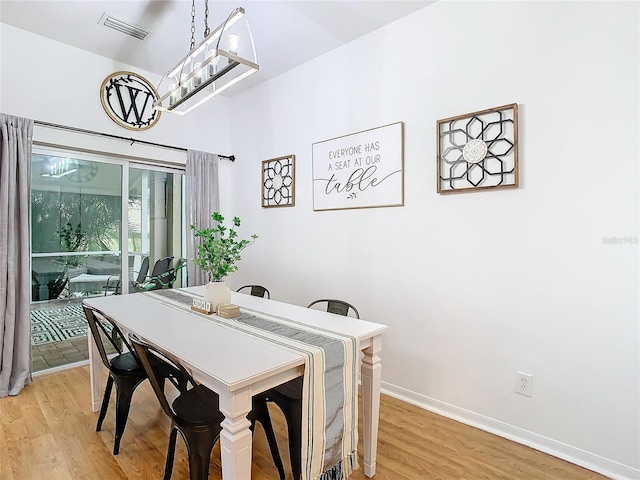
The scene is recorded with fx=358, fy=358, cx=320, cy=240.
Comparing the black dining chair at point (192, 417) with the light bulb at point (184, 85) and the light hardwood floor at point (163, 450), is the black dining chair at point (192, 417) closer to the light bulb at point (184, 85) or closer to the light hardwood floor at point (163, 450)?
the light hardwood floor at point (163, 450)

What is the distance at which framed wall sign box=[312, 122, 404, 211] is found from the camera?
277 cm

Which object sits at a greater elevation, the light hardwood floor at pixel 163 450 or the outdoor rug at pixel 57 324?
the outdoor rug at pixel 57 324

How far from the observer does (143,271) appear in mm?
3807

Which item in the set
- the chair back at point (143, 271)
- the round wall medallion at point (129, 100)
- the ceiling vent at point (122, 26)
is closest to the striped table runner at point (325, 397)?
the chair back at point (143, 271)

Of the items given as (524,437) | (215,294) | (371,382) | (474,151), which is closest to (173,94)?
(215,294)

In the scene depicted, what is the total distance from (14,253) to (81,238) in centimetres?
57

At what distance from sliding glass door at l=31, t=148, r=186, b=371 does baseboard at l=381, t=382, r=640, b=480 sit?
8.43ft

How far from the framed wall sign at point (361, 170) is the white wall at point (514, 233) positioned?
80 mm

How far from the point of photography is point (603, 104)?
1.91 metres

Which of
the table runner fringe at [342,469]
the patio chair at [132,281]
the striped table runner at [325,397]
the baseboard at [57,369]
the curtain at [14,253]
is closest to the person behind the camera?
the striped table runner at [325,397]

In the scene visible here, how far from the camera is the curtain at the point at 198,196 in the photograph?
3955 mm

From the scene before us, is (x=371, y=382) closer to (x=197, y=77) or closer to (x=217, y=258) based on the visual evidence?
(x=217, y=258)

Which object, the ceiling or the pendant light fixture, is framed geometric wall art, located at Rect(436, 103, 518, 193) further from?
the pendant light fixture

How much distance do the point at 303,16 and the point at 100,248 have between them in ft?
9.14
